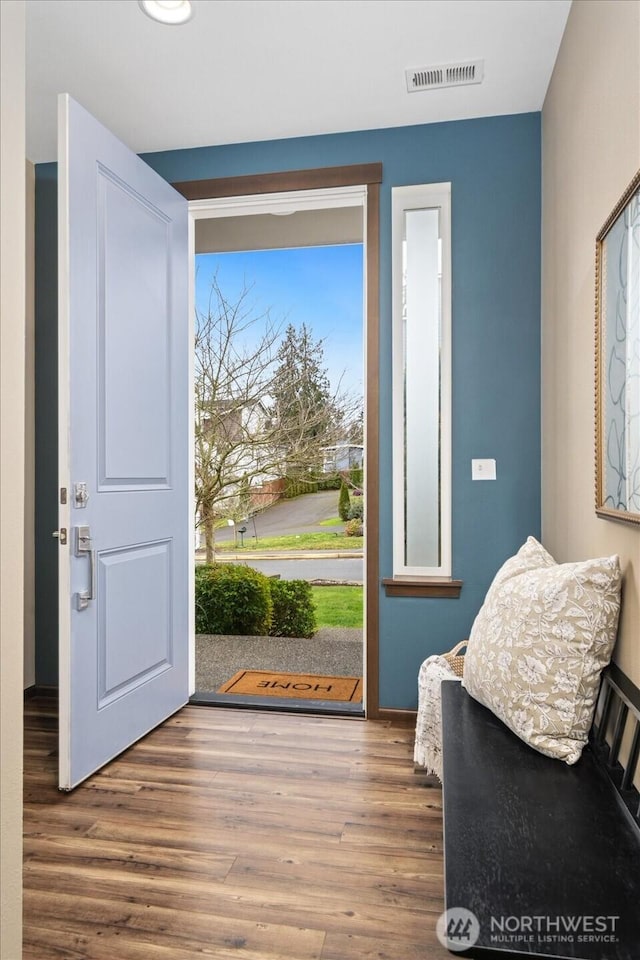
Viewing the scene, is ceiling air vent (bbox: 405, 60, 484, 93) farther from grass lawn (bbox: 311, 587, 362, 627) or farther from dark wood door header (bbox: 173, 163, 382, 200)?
grass lawn (bbox: 311, 587, 362, 627)

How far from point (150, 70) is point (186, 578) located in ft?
7.23

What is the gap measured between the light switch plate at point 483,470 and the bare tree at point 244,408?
2461 mm

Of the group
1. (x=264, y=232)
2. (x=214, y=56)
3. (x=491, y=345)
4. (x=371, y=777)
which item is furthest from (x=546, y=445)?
(x=264, y=232)

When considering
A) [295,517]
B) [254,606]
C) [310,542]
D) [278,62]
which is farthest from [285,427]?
[278,62]

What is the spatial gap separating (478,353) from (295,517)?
109 inches

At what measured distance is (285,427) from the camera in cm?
535

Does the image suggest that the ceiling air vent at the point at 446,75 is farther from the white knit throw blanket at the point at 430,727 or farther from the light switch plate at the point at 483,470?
the white knit throw blanket at the point at 430,727

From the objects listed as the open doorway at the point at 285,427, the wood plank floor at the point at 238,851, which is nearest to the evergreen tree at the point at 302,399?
the open doorway at the point at 285,427

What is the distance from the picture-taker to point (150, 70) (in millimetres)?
2580

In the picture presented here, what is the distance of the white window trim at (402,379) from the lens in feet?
9.77

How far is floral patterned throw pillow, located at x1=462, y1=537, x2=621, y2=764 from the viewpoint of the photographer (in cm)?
155

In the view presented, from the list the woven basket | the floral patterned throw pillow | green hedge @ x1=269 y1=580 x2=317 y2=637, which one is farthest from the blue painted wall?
green hedge @ x1=269 y1=580 x2=317 y2=637

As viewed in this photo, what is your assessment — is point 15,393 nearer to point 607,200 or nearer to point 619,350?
point 619,350

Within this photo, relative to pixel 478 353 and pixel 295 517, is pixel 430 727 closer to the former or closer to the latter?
pixel 478 353
